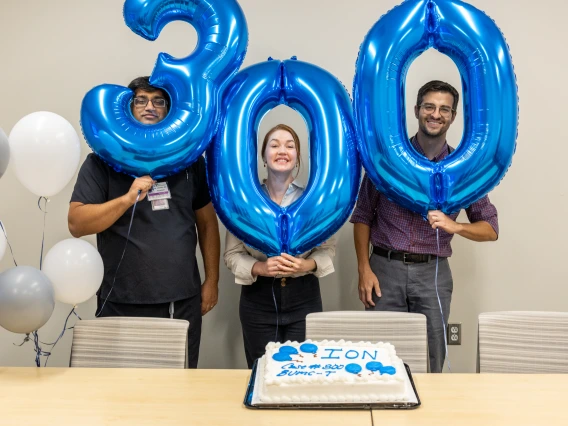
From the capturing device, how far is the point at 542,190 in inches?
114

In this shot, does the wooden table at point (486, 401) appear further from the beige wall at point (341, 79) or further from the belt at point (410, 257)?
the beige wall at point (341, 79)

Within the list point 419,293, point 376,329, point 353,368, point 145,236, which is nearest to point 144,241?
point 145,236

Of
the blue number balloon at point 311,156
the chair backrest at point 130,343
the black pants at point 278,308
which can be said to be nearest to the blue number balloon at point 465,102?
the blue number balloon at point 311,156

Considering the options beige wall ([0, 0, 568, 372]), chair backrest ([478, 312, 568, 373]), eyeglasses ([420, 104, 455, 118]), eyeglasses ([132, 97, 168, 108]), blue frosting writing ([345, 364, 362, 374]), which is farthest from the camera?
beige wall ([0, 0, 568, 372])

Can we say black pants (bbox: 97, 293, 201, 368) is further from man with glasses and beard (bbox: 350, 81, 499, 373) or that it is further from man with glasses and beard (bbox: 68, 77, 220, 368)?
man with glasses and beard (bbox: 350, 81, 499, 373)

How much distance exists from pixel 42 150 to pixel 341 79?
159 cm

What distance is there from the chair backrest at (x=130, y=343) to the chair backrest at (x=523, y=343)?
3.42 feet

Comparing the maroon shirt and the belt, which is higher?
the maroon shirt

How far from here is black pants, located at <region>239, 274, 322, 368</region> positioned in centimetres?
236

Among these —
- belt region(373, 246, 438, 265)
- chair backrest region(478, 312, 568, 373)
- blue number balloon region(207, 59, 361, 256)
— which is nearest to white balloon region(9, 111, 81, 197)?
blue number balloon region(207, 59, 361, 256)

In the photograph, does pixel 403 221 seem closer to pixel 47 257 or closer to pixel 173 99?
pixel 173 99

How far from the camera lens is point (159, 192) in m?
2.21

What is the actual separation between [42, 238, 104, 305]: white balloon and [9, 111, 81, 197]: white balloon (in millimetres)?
218

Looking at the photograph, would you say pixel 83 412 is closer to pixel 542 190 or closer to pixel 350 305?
pixel 350 305
